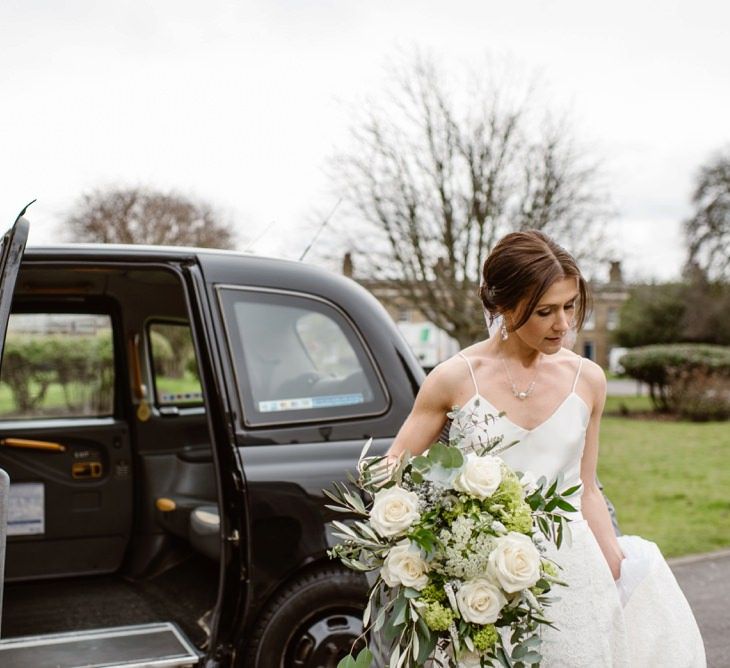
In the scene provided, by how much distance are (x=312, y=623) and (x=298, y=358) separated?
1.10m

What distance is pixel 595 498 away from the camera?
2.81m

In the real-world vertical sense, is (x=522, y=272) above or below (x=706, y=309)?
above

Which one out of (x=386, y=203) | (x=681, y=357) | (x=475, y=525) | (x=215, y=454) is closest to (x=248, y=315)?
(x=215, y=454)

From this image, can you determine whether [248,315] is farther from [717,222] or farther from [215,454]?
[717,222]

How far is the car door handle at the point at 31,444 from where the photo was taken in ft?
17.4

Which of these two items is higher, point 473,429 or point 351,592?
point 473,429

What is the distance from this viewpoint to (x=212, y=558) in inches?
182

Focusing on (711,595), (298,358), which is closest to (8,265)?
(298,358)

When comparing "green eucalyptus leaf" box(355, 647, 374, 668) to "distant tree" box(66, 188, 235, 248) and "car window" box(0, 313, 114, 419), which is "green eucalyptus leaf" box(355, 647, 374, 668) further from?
"distant tree" box(66, 188, 235, 248)

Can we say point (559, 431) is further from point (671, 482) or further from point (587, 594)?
point (671, 482)

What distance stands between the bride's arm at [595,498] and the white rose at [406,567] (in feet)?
2.64

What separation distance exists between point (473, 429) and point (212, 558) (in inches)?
96.2

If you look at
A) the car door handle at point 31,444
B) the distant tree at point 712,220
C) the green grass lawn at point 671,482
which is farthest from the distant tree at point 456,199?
the distant tree at point 712,220

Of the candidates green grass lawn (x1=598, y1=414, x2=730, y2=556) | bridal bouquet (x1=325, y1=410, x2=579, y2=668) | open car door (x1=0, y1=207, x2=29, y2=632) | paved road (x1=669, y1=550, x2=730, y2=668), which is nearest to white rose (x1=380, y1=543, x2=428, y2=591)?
bridal bouquet (x1=325, y1=410, x2=579, y2=668)
